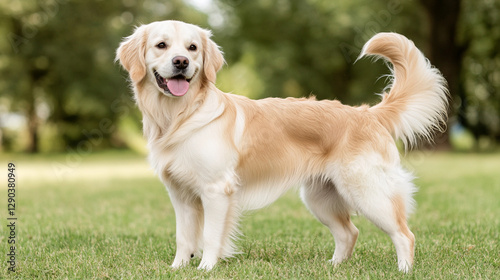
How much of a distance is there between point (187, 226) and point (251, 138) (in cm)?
84

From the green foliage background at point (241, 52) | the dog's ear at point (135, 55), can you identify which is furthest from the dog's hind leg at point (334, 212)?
the green foliage background at point (241, 52)

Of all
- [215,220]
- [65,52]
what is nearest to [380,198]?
[215,220]

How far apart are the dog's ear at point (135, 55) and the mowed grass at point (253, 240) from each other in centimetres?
138

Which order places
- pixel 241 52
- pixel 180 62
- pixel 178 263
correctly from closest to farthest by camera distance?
pixel 180 62, pixel 178 263, pixel 241 52

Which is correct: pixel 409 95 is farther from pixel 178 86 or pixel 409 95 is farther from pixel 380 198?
pixel 178 86

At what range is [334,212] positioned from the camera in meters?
4.46

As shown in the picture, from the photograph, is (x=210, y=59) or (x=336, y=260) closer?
(x=210, y=59)

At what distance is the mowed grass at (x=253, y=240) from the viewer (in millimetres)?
3811

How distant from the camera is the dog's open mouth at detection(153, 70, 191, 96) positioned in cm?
384

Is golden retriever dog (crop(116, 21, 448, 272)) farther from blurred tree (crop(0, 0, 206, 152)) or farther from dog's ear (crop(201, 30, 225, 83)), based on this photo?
blurred tree (crop(0, 0, 206, 152))

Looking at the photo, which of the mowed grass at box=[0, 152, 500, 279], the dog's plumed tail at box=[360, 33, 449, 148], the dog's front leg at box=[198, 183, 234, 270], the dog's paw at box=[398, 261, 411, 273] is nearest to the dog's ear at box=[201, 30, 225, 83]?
the dog's front leg at box=[198, 183, 234, 270]

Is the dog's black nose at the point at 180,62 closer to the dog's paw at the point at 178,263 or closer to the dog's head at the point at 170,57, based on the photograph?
the dog's head at the point at 170,57

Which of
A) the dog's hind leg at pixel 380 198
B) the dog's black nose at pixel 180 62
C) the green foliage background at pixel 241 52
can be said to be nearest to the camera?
the dog's black nose at pixel 180 62

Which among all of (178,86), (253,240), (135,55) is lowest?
(253,240)
